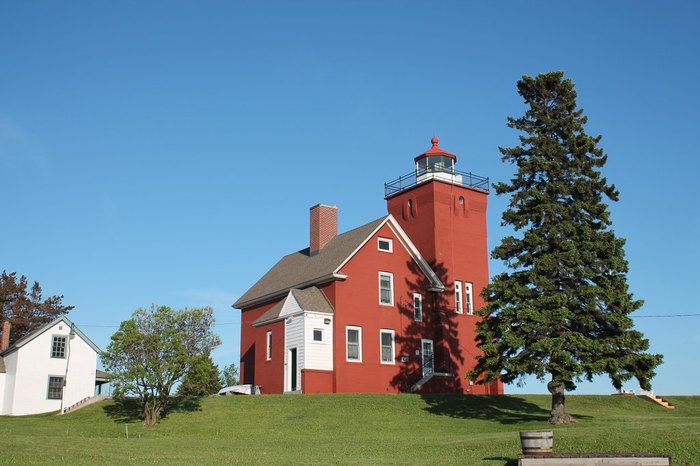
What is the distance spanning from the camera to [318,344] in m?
35.8

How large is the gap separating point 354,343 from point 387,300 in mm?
3076

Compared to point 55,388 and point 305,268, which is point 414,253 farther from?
point 55,388

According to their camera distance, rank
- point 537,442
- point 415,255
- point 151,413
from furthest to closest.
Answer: point 415,255 < point 151,413 < point 537,442

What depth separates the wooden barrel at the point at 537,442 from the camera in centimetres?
1568

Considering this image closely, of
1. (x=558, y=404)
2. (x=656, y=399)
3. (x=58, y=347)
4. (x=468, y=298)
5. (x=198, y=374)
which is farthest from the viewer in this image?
(x=58, y=347)

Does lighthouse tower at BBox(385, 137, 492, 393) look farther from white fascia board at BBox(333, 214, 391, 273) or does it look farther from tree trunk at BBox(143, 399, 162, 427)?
tree trunk at BBox(143, 399, 162, 427)

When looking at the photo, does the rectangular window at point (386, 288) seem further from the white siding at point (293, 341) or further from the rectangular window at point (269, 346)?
the rectangular window at point (269, 346)

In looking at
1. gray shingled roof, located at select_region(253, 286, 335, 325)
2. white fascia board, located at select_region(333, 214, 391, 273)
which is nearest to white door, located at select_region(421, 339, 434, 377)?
gray shingled roof, located at select_region(253, 286, 335, 325)

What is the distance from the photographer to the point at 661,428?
69.5 feet

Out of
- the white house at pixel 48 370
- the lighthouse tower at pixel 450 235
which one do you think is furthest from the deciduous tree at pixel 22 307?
the lighthouse tower at pixel 450 235

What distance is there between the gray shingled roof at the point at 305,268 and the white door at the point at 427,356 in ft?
20.6

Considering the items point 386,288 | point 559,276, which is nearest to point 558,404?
point 559,276

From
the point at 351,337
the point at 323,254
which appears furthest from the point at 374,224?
the point at 351,337

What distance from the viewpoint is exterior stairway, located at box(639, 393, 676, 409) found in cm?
3509
